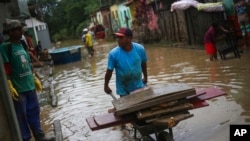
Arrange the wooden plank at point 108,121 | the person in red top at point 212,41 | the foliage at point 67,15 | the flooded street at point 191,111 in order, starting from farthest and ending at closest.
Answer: the foliage at point 67,15, the person in red top at point 212,41, the flooded street at point 191,111, the wooden plank at point 108,121

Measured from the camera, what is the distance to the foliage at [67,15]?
6127 centimetres

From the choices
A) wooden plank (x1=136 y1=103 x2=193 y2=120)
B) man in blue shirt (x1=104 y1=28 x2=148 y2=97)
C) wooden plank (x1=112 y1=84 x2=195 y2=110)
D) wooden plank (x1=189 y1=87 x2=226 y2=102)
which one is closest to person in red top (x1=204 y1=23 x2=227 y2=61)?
man in blue shirt (x1=104 y1=28 x2=148 y2=97)

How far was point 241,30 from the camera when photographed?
14.8m

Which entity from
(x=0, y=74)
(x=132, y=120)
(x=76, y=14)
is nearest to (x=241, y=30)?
(x=132, y=120)

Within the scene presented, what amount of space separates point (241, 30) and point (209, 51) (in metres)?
1.99

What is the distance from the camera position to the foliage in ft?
201

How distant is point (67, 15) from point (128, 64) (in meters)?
59.6

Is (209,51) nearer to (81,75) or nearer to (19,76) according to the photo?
(81,75)

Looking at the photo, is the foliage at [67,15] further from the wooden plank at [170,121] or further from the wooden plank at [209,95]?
the wooden plank at [170,121]

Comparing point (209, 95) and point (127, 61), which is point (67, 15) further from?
point (209, 95)

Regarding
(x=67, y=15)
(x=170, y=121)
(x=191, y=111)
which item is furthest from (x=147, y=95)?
(x=67, y=15)

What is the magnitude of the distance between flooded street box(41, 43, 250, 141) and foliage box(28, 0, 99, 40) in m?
44.6

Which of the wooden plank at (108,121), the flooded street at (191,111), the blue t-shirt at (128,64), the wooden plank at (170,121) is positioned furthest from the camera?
the flooded street at (191,111)

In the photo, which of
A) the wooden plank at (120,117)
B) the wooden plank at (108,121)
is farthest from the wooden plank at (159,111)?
the wooden plank at (108,121)
